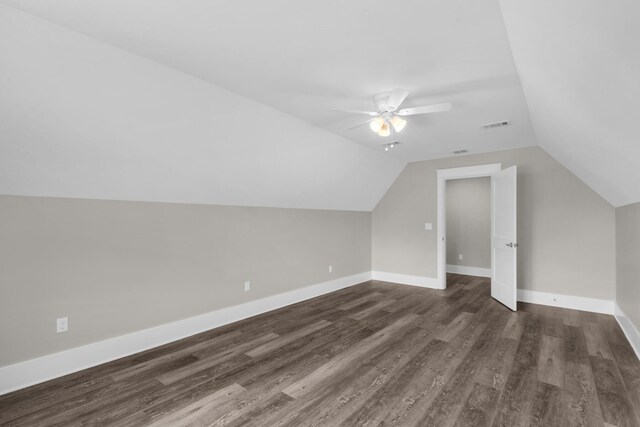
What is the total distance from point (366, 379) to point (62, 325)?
2608 mm

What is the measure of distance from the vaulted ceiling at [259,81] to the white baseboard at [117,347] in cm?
136

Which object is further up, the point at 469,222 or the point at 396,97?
the point at 396,97

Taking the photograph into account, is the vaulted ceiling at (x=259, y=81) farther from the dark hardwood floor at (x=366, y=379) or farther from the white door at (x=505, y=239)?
the dark hardwood floor at (x=366, y=379)

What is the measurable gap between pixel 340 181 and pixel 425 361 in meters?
2.92

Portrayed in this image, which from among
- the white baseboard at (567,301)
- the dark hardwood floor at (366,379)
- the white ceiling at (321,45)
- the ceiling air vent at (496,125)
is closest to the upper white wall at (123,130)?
the white ceiling at (321,45)

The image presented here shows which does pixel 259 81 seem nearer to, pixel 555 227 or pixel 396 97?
pixel 396 97

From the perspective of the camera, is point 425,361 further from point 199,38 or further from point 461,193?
point 461,193

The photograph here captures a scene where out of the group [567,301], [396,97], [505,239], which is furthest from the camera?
[505,239]

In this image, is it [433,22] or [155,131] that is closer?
[433,22]

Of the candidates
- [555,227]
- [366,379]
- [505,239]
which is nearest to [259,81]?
[366,379]

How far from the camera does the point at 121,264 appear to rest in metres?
2.98

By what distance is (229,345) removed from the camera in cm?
319

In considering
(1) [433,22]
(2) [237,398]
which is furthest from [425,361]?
(1) [433,22]

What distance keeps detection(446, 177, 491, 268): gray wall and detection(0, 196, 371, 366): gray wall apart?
13.9 ft
